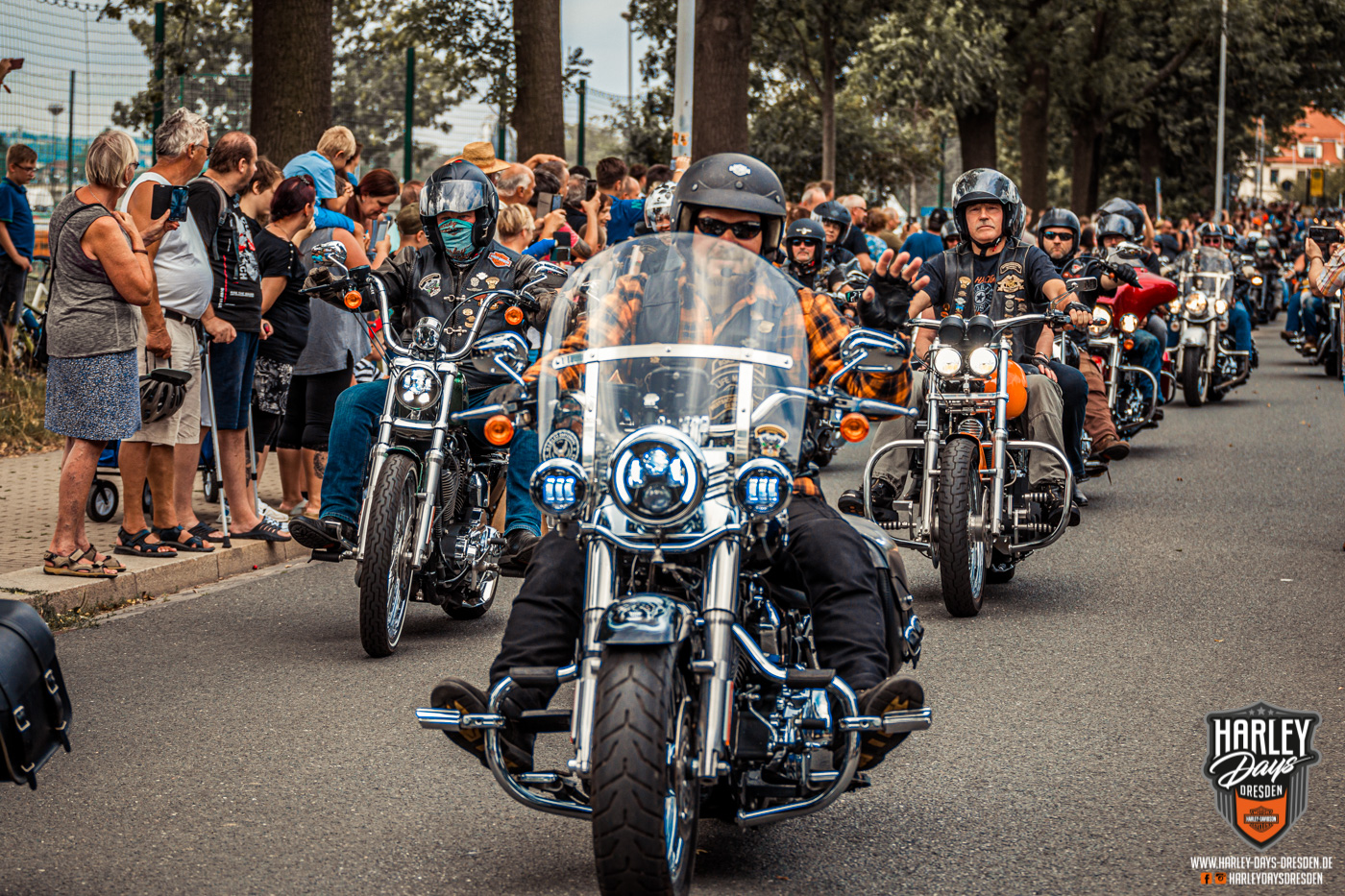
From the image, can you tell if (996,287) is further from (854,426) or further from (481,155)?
(481,155)

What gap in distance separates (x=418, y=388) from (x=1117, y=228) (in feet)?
28.7

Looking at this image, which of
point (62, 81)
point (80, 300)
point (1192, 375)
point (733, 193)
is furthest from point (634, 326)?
point (1192, 375)

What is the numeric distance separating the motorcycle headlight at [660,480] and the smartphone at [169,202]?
4695 mm

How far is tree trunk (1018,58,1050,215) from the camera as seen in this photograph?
34344 mm

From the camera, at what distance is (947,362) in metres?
7.21

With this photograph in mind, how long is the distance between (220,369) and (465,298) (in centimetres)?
208

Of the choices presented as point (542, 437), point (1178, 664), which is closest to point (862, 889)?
point (542, 437)

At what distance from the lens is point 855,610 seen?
13.7ft

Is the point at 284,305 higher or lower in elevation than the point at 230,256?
lower

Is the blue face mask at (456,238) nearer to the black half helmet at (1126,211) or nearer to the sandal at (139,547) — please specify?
the sandal at (139,547)

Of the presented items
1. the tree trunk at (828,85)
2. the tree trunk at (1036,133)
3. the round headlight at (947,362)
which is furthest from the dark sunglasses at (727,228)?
the tree trunk at (1036,133)

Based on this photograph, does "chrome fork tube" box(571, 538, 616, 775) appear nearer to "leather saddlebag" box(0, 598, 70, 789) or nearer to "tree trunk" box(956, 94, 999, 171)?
"leather saddlebag" box(0, 598, 70, 789)

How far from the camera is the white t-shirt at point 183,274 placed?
26.5ft

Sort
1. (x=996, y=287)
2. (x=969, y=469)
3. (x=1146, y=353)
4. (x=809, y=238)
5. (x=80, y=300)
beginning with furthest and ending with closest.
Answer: (x=1146, y=353) → (x=809, y=238) → (x=996, y=287) → (x=80, y=300) → (x=969, y=469)
